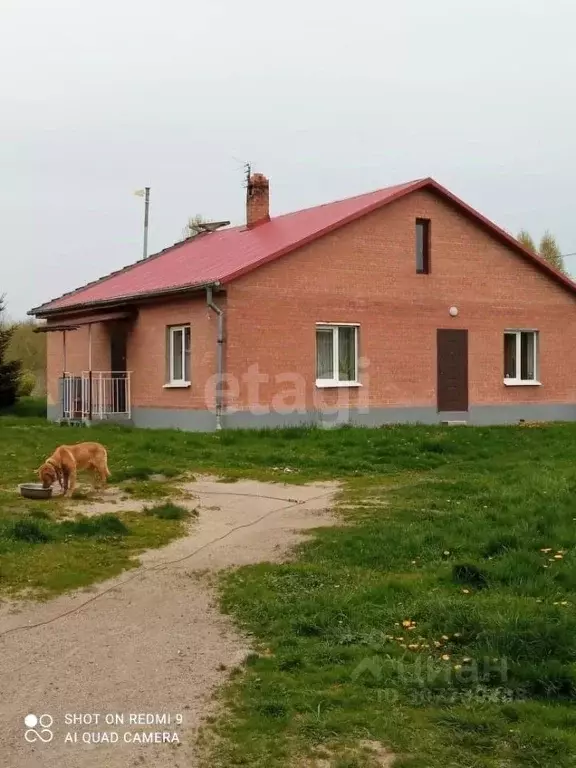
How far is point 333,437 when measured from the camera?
16484 millimetres

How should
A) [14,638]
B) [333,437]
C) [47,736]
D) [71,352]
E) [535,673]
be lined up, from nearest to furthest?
[47,736] < [535,673] < [14,638] < [333,437] < [71,352]

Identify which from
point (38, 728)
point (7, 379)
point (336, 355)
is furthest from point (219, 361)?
point (38, 728)

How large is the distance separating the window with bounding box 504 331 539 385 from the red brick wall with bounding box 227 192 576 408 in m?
0.21

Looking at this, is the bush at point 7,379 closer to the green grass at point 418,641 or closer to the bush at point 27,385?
the bush at point 27,385

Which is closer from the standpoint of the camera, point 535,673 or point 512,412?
point 535,673

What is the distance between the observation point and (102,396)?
69.5 feet

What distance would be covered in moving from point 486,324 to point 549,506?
44.6 feet

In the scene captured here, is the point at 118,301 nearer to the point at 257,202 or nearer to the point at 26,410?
the point at 257,202

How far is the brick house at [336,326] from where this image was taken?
18.4 meters

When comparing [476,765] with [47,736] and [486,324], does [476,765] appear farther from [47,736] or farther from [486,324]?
[486,324]

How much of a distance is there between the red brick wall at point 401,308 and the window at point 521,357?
0.68 feet

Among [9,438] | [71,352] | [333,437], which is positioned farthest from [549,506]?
[71,352]

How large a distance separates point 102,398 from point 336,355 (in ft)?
18.9

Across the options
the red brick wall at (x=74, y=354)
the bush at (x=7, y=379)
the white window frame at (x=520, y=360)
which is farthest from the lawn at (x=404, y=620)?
the bush at (x=7, y=379)
